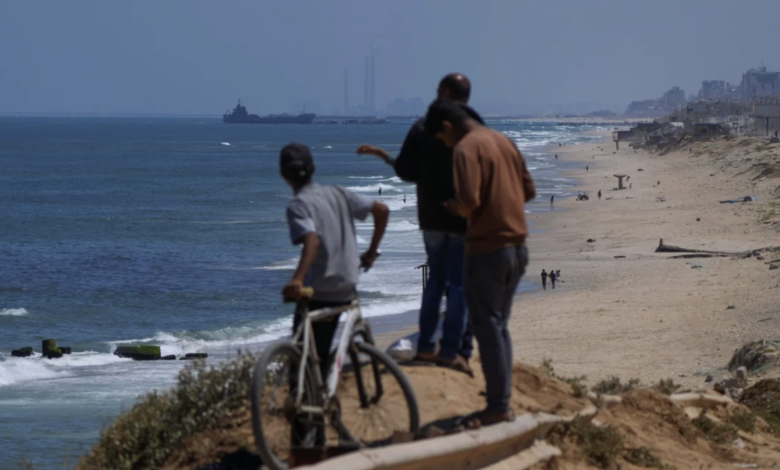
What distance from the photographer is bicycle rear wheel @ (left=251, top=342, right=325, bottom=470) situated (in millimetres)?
5332

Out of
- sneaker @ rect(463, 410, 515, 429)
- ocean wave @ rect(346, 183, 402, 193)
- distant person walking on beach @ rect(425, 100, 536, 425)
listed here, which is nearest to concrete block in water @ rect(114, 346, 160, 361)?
sneaker @ rect(463, 410, 515, 429)

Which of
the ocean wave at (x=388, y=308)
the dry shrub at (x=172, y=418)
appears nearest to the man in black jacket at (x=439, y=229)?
the dry shrub at (x=172, y=418)

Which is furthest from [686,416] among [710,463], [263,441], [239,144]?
[239,144]

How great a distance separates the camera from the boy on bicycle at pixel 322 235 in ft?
17.8

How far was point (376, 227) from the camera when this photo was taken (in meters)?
5.96

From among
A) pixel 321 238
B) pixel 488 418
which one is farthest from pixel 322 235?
pixel 488 418

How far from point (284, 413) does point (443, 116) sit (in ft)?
5.91

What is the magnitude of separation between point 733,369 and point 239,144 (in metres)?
154

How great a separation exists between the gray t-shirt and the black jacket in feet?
3.25

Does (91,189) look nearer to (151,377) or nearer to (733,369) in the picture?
(151,377)

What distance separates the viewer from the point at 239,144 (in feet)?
541

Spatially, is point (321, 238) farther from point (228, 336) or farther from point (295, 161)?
point (228, 336)

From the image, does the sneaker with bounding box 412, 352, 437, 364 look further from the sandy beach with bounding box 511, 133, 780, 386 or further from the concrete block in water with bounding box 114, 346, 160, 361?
the concrete block in water with bounding box 114, 346, 160, 361

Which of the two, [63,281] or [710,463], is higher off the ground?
[710,463]
